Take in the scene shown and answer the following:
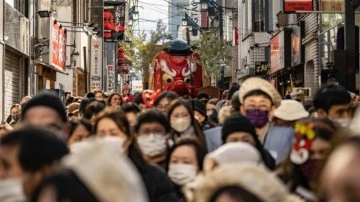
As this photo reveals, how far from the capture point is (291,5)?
3334 centimetres

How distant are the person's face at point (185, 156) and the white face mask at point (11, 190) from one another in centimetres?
310

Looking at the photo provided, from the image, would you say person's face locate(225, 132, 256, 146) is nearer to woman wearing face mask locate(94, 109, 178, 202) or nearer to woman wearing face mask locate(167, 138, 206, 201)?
woman wearing face mask locate(167, 138, 206, 201)

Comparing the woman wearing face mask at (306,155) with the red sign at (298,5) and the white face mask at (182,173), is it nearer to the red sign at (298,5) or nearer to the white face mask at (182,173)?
the white face mask at (182,173)

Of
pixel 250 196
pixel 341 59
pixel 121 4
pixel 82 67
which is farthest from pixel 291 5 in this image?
pixel 121 4

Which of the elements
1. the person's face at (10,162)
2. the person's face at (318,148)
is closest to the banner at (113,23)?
the person's face at (318,148)

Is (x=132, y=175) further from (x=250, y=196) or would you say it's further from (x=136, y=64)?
(x=136, y=64)

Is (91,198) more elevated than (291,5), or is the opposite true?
(291,5)

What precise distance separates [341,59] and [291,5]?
45.8ft

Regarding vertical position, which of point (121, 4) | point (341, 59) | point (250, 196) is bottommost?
point (250, 196)

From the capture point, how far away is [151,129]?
25.8ft

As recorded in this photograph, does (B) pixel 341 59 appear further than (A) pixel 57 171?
Yes

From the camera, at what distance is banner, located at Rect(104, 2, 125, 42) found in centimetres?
7269

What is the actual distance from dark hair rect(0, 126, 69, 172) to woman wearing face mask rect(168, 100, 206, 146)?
597 centimetres

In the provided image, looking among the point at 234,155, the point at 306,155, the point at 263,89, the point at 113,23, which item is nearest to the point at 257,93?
the point at 263,89
